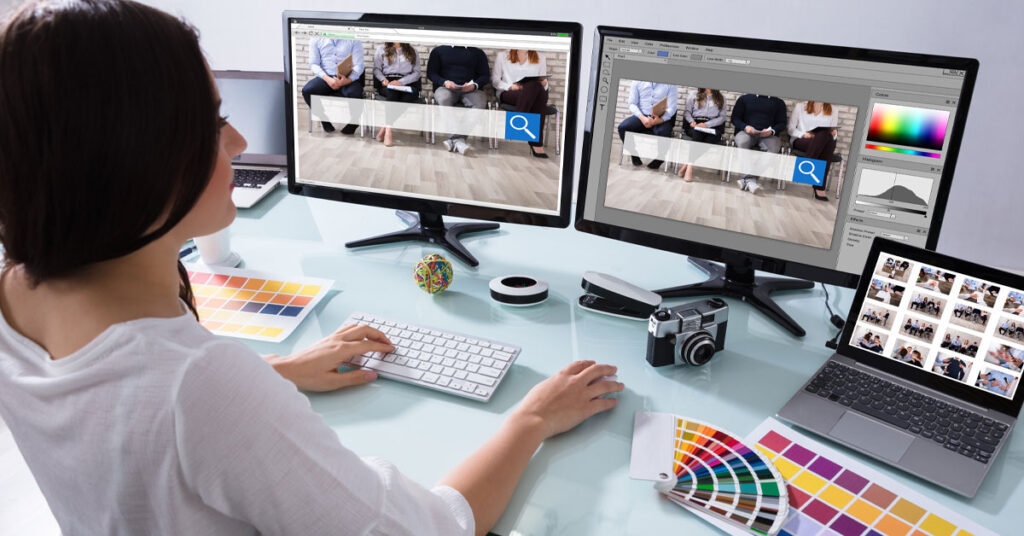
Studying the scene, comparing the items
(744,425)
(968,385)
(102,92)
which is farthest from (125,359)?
(968,385)

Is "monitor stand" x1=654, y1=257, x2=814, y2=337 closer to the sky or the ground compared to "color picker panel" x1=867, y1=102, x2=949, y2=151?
closer to the ground

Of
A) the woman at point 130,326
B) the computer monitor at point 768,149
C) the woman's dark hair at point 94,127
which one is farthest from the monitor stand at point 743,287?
the woman's dark hair at point 94,127

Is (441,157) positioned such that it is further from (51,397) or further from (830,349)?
(51,397)

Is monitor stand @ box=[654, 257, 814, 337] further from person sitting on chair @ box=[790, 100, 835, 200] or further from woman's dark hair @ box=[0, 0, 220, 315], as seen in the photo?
woman's dark hair @ box=[0, 0, 220, 315]

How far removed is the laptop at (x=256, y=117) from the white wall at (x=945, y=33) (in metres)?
0.90

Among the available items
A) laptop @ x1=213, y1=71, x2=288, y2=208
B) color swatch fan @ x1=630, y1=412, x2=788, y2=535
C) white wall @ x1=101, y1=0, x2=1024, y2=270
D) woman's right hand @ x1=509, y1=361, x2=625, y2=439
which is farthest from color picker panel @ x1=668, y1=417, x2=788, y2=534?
white wall @ x1=101, y1=0, x2=1024, y2=270

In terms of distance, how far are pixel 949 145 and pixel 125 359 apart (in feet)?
3.81

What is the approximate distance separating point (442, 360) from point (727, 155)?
609 millimetres

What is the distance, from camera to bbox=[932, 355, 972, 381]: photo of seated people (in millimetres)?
1029

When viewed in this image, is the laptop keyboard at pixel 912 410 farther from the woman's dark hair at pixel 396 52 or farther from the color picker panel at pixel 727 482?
the woman's dark hair at pixel 396 52

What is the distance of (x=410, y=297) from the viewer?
1405 mm

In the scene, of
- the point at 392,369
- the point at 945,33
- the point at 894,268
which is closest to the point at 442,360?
the point at 392,369

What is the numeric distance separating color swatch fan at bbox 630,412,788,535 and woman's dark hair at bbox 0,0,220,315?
647 mm

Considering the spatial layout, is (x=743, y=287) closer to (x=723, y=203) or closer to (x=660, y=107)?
(x=723, y=203)
